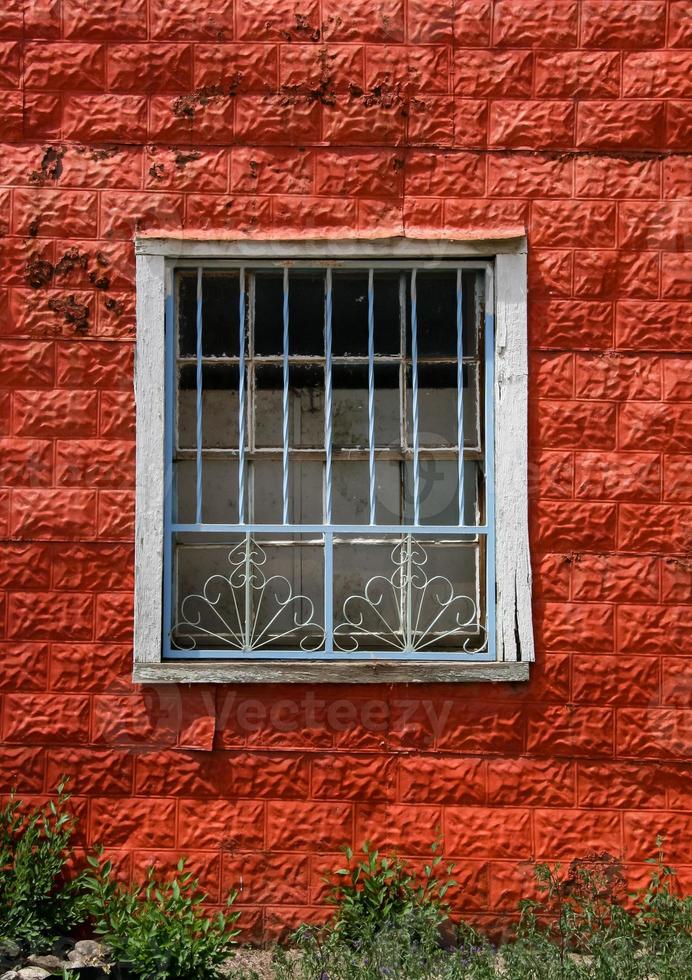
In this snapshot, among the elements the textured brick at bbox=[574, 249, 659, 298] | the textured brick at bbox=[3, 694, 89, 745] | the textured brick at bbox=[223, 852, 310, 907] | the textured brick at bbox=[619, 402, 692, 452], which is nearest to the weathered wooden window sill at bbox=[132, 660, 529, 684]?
the textured brick at bbox=[3, 694, 89, 745]

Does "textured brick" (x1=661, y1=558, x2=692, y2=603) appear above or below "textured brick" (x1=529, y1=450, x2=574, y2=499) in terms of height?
below

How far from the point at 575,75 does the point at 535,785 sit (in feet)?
9.58

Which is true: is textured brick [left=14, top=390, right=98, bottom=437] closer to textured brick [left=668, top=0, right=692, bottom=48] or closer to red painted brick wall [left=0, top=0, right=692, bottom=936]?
red painted brick wall [left=0, top=0, right=692, bottom=936]

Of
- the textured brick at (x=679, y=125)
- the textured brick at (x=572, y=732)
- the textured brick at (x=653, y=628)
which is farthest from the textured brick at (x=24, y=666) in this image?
the textured brick at (x=679, y=125)

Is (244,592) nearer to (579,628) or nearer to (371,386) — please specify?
(371,386)

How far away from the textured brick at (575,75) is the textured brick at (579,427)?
4.20ft

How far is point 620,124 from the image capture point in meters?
3.91

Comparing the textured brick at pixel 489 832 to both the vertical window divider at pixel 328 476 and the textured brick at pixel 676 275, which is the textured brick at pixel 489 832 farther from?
the textured brick at pixel 676 275

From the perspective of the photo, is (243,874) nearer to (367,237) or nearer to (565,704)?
(565,704)

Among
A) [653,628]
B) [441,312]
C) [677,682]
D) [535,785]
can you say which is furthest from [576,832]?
[441,312]

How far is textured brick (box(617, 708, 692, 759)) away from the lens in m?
3.85

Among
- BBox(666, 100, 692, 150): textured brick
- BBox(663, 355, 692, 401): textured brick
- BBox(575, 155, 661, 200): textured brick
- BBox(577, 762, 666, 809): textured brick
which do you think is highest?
BBox(666, 100, 692, 150): textured brick

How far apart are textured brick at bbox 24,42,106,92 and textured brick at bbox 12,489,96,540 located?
1.69 meters

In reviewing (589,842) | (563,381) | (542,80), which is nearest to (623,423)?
(563,381)
